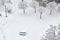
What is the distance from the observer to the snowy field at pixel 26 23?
5706 mm

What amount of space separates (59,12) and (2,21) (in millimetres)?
3151

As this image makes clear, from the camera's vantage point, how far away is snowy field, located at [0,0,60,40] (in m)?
5.71

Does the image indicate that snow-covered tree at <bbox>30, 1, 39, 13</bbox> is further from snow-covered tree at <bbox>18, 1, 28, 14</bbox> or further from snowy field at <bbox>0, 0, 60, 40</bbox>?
snow-covered tree at <bbox>18, 1, 28, 14</bbox>

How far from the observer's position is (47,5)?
24.8ft

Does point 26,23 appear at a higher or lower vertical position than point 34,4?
lower

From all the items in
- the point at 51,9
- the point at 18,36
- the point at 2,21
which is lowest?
the point at 18,36

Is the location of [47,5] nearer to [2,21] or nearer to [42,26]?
[42,26]

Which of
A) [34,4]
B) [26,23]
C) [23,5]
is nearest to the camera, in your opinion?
[26,23]

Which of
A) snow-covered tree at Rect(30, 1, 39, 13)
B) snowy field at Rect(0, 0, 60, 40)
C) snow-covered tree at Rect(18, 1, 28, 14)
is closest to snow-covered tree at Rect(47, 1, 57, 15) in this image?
snowy field at Rect(0, 0, 60, 40)

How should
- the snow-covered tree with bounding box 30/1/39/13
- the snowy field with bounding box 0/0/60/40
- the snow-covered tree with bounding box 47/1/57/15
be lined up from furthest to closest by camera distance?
1. the snow-covered tree with bounding box 30/1/39/13
2. the snow-covered tree with bounding box 47/1/57/15
3. the snowy field with bounding box 0/0/60/40

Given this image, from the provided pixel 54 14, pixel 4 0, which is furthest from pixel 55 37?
pixel 4 0

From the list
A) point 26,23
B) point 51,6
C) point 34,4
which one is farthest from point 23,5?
point 51,6

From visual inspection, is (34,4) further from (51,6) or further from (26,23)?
(26,23)

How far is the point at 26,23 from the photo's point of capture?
6.56 metres
